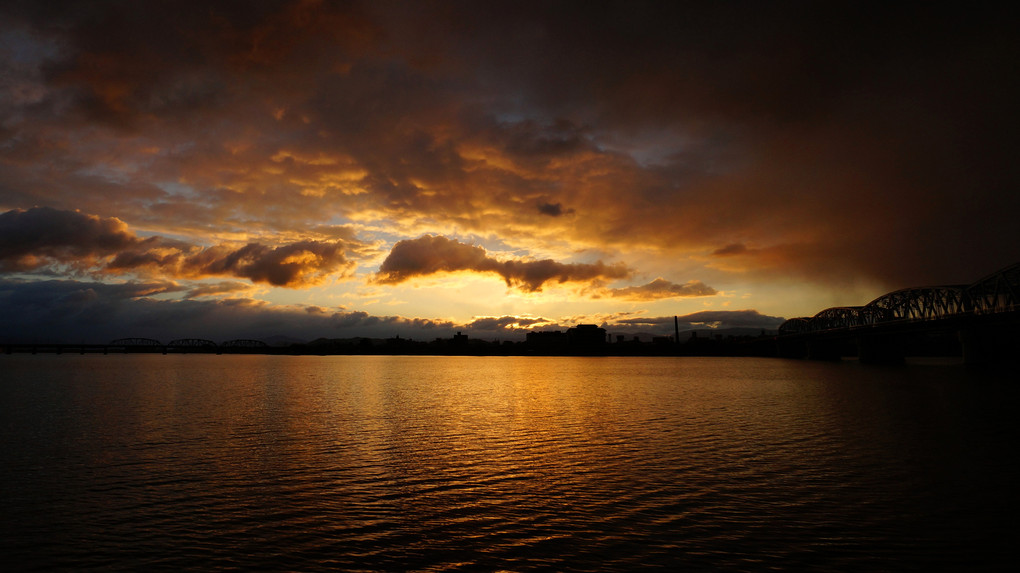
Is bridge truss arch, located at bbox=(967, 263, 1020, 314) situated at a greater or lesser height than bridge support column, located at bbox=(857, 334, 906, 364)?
greater

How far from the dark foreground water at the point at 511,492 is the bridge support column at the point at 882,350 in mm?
140941

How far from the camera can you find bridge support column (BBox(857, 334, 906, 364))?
16088 cm

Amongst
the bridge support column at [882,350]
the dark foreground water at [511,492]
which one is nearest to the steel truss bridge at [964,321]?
the bridge support column at [882,350]

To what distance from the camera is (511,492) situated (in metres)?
20.9

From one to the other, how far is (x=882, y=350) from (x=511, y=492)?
183697 mm

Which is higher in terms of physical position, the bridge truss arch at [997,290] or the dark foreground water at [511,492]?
the bridge truss arch at [997,290]

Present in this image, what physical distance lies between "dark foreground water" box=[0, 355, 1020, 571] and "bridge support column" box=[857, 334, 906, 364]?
14094 cm

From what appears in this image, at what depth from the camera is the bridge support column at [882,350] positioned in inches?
6334

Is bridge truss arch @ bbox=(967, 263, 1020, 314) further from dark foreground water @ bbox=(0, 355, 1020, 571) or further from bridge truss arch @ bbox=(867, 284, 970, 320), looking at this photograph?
dark foreground water @ bbox=(0, 355, 1020, 571)

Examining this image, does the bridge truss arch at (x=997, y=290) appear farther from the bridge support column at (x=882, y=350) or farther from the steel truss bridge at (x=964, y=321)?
the bridge support column at (x=882, y=350)

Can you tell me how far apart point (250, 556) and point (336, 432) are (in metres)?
22.1

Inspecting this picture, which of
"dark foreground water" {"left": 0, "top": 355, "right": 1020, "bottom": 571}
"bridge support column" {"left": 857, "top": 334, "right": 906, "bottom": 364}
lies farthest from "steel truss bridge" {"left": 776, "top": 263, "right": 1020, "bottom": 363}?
"dark foreground water" {"left": 0, "top": 355, "right": 1020, "bottom": 571}

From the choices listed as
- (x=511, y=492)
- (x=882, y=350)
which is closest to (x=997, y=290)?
(x=882, y=350)

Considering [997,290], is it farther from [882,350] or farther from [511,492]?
[511,492]
